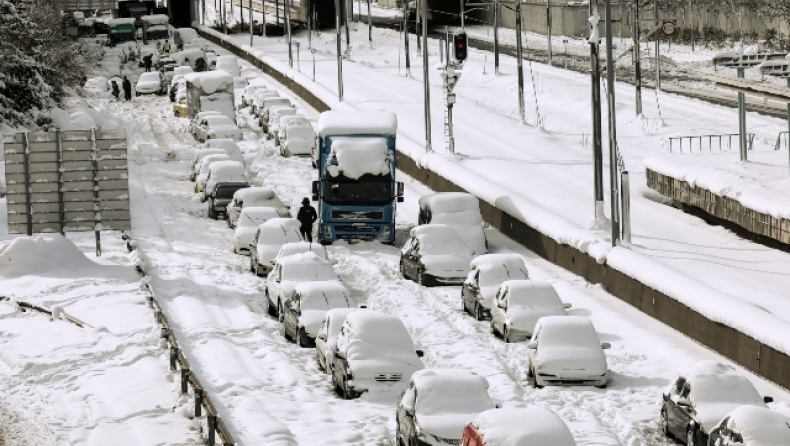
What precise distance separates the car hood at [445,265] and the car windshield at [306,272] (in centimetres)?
357

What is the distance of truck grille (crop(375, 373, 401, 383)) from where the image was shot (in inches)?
1022

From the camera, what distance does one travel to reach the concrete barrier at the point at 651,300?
89.8 feet

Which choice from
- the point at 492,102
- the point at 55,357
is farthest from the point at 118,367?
the point at 492,102

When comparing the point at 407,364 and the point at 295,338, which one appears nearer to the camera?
the point at 407,364

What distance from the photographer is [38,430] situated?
2450 cm

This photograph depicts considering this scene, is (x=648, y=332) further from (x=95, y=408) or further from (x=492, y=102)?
(x=492, y=102)

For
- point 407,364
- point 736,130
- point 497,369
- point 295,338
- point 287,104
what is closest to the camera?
point 407,364

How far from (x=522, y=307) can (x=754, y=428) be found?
10.8 meters

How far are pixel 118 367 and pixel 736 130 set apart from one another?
1615 inches

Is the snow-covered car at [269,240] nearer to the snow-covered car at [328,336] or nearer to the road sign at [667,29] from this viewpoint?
Answer: the snow-covered car at [328,336]

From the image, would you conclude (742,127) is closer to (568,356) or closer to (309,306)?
(309,306)

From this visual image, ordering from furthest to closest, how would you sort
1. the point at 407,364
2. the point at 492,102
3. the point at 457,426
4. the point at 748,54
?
the point at 748,54 < the point at 492,102 < the point at 407,364 < the point at 457,426

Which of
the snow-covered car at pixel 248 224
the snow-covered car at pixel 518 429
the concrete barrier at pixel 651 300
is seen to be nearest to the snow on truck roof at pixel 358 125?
the snow-covered car at pixel 248 224

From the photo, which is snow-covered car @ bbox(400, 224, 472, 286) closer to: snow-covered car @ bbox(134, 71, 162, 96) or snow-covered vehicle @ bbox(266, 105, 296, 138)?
snow-covered vehicle @ bbox(266, 105, 296, 138)
